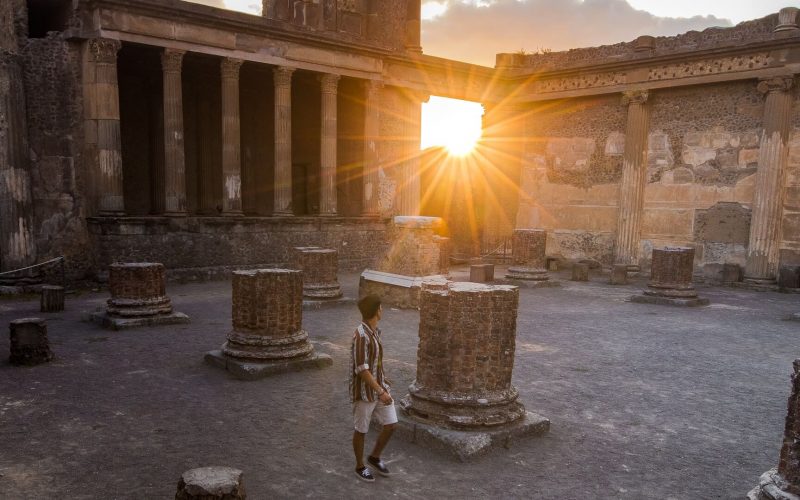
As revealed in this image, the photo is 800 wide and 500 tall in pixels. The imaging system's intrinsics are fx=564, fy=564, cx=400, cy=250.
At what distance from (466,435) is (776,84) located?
13.9 meters

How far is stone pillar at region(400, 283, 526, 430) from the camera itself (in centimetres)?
459

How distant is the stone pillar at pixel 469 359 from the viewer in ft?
15.1

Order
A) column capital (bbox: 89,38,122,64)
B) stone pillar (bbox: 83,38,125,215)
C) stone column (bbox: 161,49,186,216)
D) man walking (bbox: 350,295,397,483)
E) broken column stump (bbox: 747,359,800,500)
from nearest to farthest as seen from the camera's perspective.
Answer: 1. broken column stump (bbox: 747,359,800,500)
2. man walking (bbox: 350,295,397,483)
3. column capital (bbox: 89,38,122,64)
4. stone pillar (bbox: 83,38,125,215)
5. stone column (bbox: 161,49,186,216)

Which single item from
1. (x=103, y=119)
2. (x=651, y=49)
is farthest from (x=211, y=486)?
(x=651, y=49)

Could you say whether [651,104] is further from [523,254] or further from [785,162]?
[523,254]

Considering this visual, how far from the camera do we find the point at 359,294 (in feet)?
37.3

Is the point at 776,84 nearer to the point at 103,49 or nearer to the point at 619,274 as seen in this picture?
the point at 619,274

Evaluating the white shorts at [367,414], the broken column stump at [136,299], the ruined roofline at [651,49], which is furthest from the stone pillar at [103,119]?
the ruined roofline at [651,49]

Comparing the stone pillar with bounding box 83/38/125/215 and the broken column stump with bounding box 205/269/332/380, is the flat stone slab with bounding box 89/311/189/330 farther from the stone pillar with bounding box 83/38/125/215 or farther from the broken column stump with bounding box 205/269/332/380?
the stone pillar with bounding box 83/38/125/215

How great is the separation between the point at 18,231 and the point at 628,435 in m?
12.2

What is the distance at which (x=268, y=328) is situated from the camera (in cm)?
645

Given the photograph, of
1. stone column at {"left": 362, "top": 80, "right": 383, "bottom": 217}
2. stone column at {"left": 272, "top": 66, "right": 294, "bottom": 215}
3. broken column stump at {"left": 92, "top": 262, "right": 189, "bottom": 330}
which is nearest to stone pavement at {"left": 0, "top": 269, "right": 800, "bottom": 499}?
broken column stump at {"left": 92, "top": 262, "right": 189, "bottom": 330}

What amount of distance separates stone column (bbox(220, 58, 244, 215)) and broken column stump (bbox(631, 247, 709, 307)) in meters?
9.70

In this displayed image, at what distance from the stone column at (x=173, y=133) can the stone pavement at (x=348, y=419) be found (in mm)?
4979
